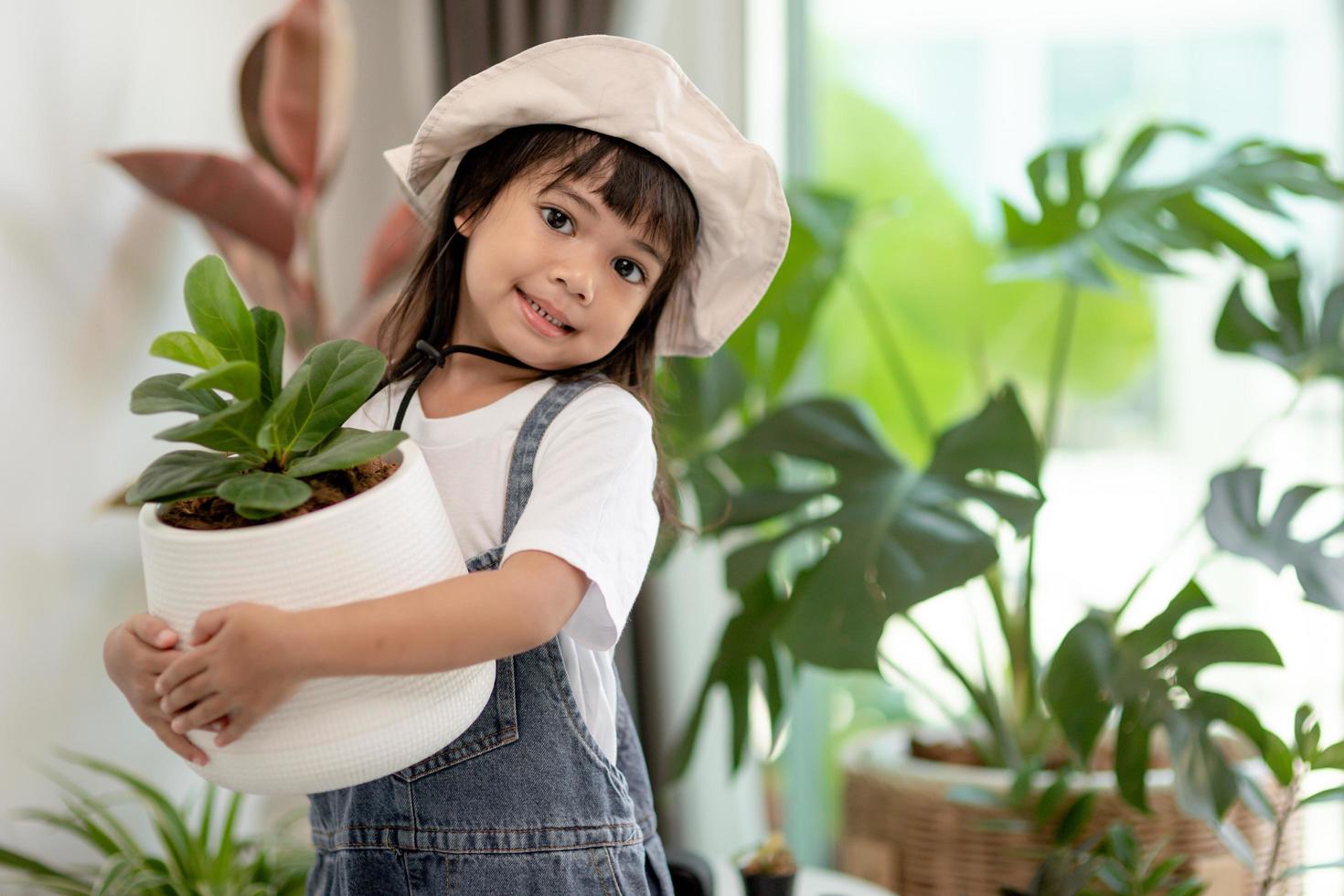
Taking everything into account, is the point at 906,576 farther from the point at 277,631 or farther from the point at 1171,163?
the point at 1171,163

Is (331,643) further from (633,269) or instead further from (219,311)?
(633,269)

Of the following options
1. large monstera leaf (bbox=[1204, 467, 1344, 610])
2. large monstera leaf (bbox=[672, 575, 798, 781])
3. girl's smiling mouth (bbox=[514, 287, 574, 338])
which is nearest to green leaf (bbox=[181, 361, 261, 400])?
girl's smiling mouth (bbox=[514, 287, 574, 338])

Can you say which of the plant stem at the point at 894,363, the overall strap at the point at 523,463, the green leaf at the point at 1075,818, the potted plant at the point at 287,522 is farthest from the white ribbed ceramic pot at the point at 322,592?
the plant stem at the point at 894,363

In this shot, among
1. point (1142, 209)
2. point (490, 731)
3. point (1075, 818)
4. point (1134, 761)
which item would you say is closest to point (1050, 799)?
point (1075, 818)

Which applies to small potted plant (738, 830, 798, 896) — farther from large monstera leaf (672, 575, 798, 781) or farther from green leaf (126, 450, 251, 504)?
green leaf (126, 450, 251, 504)

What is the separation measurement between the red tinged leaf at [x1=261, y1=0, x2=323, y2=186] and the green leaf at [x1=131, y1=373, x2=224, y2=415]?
0.89m

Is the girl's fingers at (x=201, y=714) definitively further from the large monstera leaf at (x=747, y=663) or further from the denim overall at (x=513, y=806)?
the large monstera leaf at (x=747, y=663)

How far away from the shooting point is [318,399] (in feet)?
2.22

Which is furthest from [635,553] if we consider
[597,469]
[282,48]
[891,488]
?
[282,48]

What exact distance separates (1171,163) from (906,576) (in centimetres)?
149

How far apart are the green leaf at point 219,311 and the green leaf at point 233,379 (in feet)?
0.13

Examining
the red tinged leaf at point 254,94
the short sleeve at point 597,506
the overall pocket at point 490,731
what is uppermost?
the red tinged leaf at point 254,94

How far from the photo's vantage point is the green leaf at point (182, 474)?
641mm

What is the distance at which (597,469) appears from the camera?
768mm
